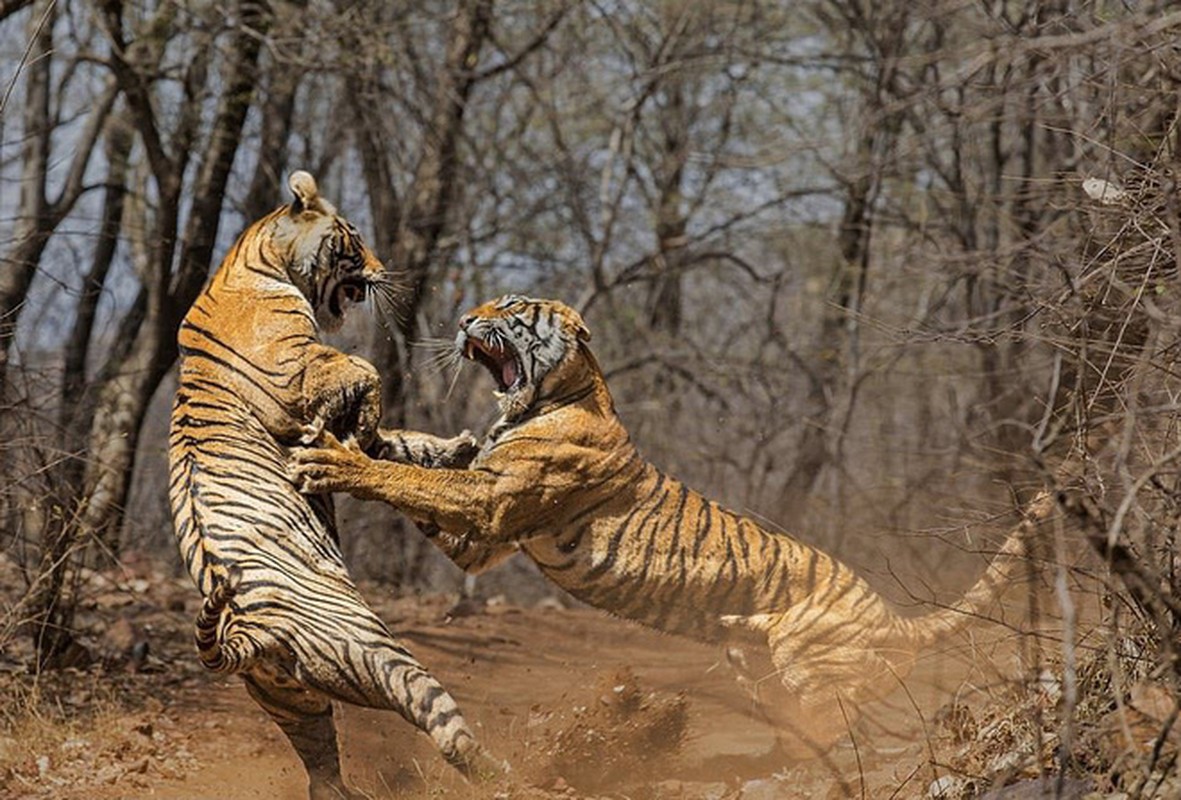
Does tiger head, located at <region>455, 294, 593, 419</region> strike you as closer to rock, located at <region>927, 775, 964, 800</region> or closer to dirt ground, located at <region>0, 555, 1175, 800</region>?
dirt ground, located at <region>0, 555, 1175, 800</region>

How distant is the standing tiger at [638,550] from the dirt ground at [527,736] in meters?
0.22

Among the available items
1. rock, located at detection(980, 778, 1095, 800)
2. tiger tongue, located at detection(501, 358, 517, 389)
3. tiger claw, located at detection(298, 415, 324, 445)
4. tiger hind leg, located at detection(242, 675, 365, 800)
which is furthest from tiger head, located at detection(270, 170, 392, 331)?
rock, located at detection(980, 778, 1095, 800)

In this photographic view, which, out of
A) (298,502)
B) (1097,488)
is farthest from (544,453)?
(1097,488)

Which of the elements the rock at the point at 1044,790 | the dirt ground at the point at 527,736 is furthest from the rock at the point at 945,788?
the rock at the point at 1044,790

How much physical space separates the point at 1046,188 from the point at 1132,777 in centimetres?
329

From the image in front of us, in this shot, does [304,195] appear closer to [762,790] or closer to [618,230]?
[762,790]

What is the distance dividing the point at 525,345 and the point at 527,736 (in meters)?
1.76

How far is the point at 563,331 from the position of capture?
18.9 ft

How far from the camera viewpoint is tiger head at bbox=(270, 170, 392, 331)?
18.1 feet

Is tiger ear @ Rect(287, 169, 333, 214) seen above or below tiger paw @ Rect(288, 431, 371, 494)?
above

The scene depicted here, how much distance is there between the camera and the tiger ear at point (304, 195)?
18.3 feet

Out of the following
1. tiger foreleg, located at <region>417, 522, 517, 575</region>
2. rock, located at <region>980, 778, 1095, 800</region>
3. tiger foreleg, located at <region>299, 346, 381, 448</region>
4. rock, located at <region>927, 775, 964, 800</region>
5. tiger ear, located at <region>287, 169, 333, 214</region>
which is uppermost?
tiger ear, located at <region>287, 169, 333, 214</region>

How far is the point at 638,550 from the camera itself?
18.9ft

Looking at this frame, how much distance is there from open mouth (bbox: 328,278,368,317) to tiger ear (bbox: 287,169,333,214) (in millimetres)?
291
